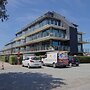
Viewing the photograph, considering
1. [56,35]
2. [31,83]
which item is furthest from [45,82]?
[56,35]

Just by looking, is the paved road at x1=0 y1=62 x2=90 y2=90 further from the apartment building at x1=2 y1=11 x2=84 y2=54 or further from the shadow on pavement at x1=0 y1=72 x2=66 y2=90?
the apartment building at x1=2 y1=11 x2=84 y2=54

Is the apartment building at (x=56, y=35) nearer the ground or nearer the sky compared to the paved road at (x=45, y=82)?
nearer the sky

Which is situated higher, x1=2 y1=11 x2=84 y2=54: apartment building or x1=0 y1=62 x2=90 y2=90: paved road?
x1=2 y1=11 x2=84 y2=54: apartment building

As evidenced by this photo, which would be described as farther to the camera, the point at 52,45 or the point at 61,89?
the point at 52,45

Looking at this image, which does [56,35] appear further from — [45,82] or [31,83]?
[31,83]

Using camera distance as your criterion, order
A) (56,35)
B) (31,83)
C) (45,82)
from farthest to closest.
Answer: (56,35), (45,82), (31,83)

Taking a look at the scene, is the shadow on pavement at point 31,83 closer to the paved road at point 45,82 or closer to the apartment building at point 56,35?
the paved road at point 45,82

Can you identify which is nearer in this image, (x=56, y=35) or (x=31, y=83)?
(x=31, y=83)

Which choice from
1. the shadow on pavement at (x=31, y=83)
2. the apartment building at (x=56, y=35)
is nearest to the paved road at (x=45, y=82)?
the shadow on pavement at (x=31, y=83)

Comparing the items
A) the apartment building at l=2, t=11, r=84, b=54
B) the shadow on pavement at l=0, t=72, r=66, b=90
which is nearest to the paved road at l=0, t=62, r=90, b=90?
the shadow on pavement at l=0, t=72, r=66, b=90

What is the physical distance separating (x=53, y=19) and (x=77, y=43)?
875 centimetres

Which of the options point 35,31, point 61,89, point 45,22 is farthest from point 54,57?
point 35,31

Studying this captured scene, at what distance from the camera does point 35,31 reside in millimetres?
60031

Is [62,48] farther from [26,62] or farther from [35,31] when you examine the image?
[26,62]
